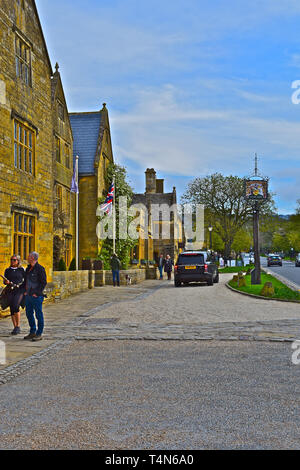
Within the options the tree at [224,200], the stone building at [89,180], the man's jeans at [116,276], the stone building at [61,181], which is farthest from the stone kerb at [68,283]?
the tree at [224,200]

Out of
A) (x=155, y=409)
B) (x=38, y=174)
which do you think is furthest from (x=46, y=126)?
(x=155, y=409)

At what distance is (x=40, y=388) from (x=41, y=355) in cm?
221

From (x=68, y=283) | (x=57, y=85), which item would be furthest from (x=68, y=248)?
(x=68, y=283)

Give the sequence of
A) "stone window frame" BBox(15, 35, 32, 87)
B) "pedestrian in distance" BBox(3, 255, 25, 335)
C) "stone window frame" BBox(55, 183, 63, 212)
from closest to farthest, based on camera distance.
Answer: "pedestrian in distance" BBox(3, 255, 25, 335), "stone window frame" BBox(15, 35, 32, 87), "stone window frame" BBox(55, 183, 63, 212)

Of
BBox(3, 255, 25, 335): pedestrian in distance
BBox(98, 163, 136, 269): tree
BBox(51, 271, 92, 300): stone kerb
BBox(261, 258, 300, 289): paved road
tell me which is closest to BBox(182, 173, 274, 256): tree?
BBox(261, 258, 300, 289): paved road

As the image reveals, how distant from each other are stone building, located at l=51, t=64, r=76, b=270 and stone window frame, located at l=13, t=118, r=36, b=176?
8619 millimetres

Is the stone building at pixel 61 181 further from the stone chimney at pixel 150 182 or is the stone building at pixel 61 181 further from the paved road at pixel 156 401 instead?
the stone chimney at pixel 150 182

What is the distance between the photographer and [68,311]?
14773mm

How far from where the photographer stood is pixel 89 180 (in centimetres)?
3119

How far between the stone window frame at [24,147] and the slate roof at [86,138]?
45.6ft

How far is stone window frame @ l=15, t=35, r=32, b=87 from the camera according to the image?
15.9 meters

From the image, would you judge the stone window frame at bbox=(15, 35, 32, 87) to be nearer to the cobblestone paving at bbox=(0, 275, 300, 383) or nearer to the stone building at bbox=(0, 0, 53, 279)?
the stone building at bbox=(0, 0, 53, 279)

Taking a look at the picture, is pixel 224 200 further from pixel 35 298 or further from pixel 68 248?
pixel 35 298

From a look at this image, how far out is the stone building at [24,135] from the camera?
1461 cm
